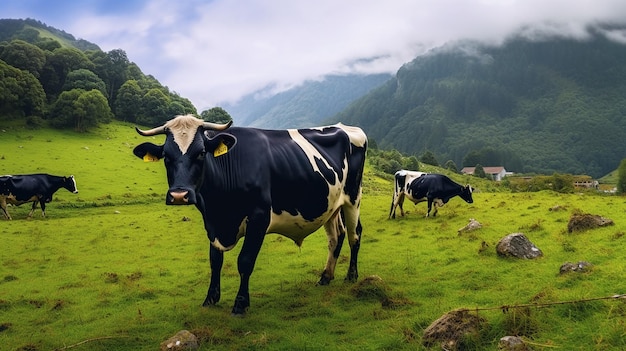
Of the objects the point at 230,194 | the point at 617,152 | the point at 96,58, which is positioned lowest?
the point at 617,152

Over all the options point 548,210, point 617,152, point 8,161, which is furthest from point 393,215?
point 617,152

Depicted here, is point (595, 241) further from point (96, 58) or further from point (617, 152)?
point (617, 152)

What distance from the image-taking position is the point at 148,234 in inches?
785

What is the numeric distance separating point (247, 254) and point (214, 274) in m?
1.12

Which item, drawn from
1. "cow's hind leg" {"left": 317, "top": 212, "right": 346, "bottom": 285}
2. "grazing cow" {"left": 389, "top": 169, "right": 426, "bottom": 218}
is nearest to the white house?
"grazing cow" {"left": 389, "top": 169, "right": 426, "bottom": 218}

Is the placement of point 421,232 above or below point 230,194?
below

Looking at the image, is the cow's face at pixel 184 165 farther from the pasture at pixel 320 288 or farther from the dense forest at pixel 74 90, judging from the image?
the dense forest at pixel 74 90

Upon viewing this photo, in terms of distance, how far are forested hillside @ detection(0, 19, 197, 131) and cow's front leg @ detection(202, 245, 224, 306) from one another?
195 ft

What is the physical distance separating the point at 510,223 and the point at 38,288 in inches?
609

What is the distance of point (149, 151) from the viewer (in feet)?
23.4

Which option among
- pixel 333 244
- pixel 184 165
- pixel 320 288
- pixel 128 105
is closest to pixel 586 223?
pixel 333 244

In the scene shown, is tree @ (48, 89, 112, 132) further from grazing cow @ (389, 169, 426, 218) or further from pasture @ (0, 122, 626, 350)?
grazing cow @ (389, 169, 426, 218)

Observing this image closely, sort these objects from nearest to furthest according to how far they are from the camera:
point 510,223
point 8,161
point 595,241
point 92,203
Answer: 1. point 595,241
2. point 510,223
3. point 92,203
4. point 8,161

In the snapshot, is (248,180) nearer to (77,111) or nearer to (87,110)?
(77,111)
